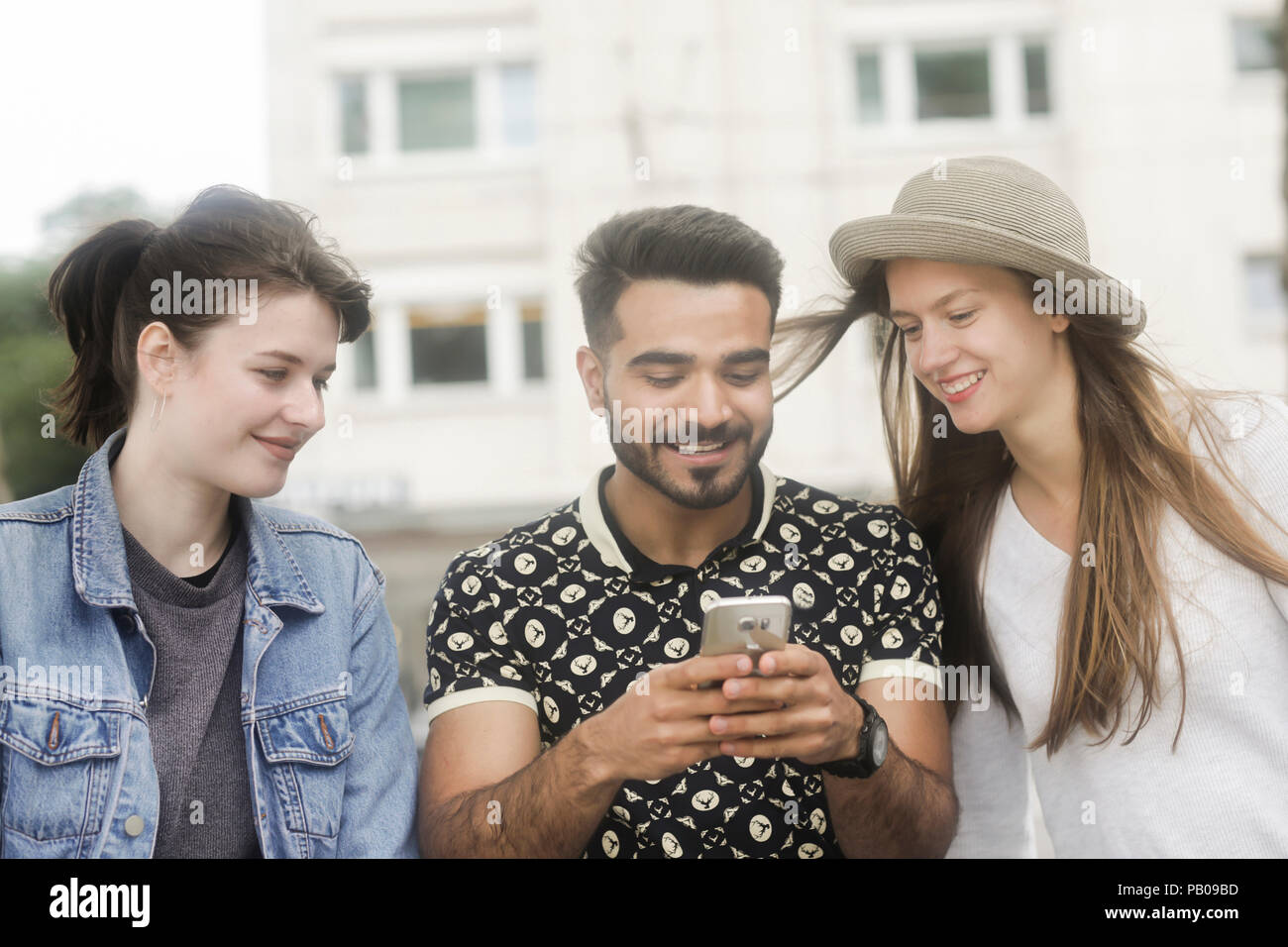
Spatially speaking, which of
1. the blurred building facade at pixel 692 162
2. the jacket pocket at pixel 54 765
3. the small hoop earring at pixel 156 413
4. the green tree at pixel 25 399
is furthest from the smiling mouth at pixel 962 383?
the blurred building facade at pixel 692 162

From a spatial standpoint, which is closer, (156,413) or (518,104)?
(156,413)

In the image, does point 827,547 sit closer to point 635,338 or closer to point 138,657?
point 635,338

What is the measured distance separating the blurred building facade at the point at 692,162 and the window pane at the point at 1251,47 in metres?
0.01

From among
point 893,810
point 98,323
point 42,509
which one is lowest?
point 893,810

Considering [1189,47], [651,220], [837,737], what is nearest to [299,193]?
[1189,47]

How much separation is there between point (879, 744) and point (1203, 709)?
57 centimetres

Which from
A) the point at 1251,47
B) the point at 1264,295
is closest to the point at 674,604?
the point at 1264,295

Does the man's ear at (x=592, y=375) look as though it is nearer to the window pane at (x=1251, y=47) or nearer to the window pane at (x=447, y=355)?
the window pane at (x=447, y=355)

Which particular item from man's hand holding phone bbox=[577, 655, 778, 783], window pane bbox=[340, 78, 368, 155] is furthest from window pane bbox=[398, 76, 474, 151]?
man's hand holding phone bbox=[577, 655, 778, 783]

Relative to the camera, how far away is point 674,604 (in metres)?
2.13

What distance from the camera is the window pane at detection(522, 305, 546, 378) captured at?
8500 millimetres

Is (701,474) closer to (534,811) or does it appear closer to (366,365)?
(534,811)

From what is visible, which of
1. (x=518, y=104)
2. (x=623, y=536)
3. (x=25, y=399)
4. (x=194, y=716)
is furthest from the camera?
(x=518, y=104)

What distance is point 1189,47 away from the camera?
823 cm
